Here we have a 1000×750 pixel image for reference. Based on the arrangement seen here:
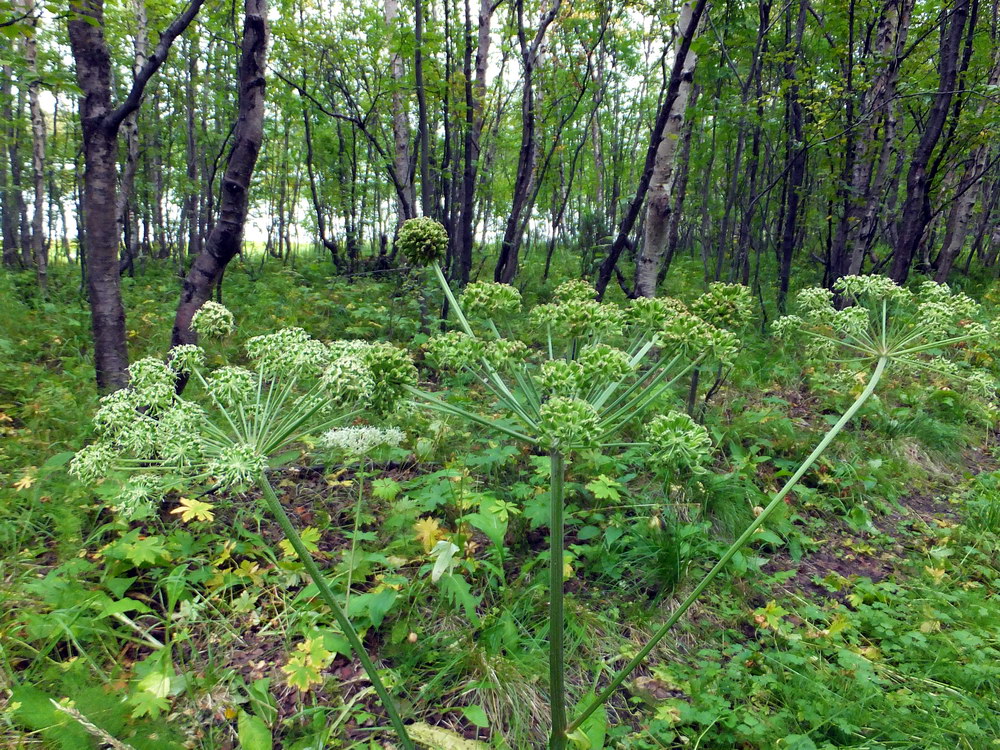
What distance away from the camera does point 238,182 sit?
12.7ft

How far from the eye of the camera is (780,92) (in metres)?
A: 6.77

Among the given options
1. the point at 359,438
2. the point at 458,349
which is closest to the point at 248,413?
the point at 458,349

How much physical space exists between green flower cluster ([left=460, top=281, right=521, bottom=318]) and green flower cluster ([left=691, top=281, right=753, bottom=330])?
32.5 inches

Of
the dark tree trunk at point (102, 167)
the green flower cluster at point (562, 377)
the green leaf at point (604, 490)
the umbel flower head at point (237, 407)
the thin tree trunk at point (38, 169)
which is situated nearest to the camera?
the umbel flower head at point (237, 407)

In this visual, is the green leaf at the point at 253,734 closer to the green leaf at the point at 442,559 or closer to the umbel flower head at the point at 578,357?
the green leaf at the point at 442,559

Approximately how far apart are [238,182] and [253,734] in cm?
365

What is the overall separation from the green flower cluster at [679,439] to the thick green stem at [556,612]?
34 centimetres

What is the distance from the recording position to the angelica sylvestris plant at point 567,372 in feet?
5.12

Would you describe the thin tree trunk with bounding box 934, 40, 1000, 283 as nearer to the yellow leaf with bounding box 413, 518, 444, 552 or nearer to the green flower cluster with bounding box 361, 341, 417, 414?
the yellow leaf with bounding box 413, 518, 444, 552

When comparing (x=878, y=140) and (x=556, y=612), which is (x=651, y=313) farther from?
(x=878, y=140)

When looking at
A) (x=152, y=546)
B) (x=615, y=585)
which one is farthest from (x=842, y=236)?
(x=152, y=546)

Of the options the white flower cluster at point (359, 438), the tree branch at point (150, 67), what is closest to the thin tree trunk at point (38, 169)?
the tree branch at point (150, 67)

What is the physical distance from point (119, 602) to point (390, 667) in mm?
1398

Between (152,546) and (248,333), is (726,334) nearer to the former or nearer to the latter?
(152,546)
